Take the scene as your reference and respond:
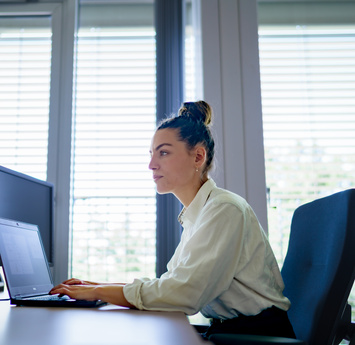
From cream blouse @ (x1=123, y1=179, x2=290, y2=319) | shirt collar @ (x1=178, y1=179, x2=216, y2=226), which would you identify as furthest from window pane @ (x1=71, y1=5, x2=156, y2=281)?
cream blouse @ (x1=123, y1=179, x2=290, y2=319)

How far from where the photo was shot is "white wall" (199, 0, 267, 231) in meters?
2.32

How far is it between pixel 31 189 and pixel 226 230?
110 centimetres

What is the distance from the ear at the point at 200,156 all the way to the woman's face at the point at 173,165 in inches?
0.4

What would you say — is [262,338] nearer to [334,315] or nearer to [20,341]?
[334,315]

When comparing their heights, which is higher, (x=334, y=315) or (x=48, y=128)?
(x=48, y=128)

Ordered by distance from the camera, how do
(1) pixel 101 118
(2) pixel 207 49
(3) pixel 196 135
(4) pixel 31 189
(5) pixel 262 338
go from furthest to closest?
(1) pixel 101 118 < (2) pixel 207 49 < (4) pixel 31 189 < (3) pixel 196 135 < (5) pixel 262 338

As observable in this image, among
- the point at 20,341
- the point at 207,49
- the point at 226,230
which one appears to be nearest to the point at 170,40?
the point at 207,49

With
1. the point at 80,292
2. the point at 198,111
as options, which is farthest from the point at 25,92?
the point at 80,292

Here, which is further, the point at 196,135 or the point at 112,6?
the point at 112,6

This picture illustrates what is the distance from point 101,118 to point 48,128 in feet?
1.01

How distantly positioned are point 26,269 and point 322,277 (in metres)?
0.88

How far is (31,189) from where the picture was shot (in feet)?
6.38

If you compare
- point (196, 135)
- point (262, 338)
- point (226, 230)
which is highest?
point (196, 135)

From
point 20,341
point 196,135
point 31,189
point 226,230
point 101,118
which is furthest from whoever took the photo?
point 101,118
